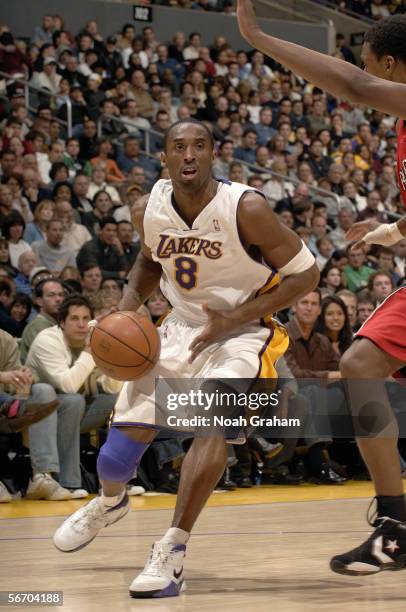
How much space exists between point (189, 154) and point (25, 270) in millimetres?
5402

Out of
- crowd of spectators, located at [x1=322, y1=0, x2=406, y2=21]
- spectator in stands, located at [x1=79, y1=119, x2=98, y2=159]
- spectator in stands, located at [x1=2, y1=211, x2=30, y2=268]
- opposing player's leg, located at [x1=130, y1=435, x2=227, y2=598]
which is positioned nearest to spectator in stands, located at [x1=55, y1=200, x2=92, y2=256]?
spectator in stands, located at [x1=2, y1=211, x2=30, y2=268]

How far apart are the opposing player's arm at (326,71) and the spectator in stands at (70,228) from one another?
7363 mm

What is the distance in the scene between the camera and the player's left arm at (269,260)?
4141 millimetres

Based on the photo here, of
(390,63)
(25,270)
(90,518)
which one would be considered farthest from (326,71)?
(25,270)

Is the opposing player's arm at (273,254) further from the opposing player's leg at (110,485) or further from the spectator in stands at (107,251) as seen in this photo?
the spectator in stands at (107,251)

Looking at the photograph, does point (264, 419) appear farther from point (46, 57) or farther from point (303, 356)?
point (46, 57)

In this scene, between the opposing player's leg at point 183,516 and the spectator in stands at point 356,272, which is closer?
the opposing player's leg at point 183,516

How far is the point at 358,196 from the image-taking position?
49.5 feet

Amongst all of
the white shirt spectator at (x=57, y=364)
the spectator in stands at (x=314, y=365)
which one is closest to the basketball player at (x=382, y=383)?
the white shirt spectator at (x=57, y=364)

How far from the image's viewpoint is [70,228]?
34.1 ft

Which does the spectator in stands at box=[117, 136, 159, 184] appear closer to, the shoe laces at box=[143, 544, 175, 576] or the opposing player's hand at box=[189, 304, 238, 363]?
the opposing player's hand at box=[189, 304, 238, 363]

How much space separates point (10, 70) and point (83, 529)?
10.3 m

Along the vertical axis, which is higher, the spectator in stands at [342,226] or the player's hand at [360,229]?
the player's hand at [360,229]

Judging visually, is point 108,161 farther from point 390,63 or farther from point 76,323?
point 390,63
